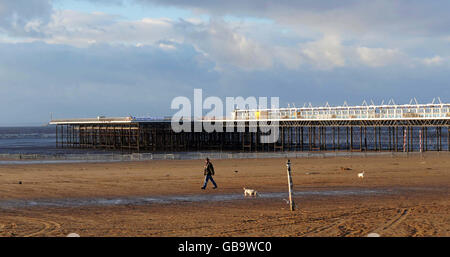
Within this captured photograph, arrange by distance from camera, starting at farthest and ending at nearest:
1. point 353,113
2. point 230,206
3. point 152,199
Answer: point 353,113 → point 152,199 → point 230,206

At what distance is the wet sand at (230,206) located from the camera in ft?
38.6

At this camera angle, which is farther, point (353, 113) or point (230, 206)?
point (353, 113)

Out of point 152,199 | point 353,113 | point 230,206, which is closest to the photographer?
point 230,206

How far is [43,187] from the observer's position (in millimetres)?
22672

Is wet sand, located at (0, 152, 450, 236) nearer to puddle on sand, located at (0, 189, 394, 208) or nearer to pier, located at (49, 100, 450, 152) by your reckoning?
puddle on sand, located at (0, 189, 394, 208)

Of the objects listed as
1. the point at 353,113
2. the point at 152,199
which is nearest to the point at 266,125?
the point at 353,113

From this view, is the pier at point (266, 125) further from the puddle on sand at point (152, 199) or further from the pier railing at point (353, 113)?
the puddle on sand at point (152, 199)

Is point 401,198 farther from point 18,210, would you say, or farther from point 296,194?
point 18,210

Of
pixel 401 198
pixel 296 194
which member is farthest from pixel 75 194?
pixel 401 198

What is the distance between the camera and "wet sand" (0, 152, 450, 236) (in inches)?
463

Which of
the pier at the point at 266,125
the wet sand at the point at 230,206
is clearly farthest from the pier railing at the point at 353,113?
the wet sand at the point at 230,206

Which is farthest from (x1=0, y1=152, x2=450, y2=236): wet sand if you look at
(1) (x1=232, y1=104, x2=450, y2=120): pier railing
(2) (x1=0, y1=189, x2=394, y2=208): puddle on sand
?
(1) (x1=232, y1=104, x2=450, y2=120): pier railing

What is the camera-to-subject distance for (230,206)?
1579cm

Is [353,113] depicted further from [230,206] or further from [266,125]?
[230,206]
